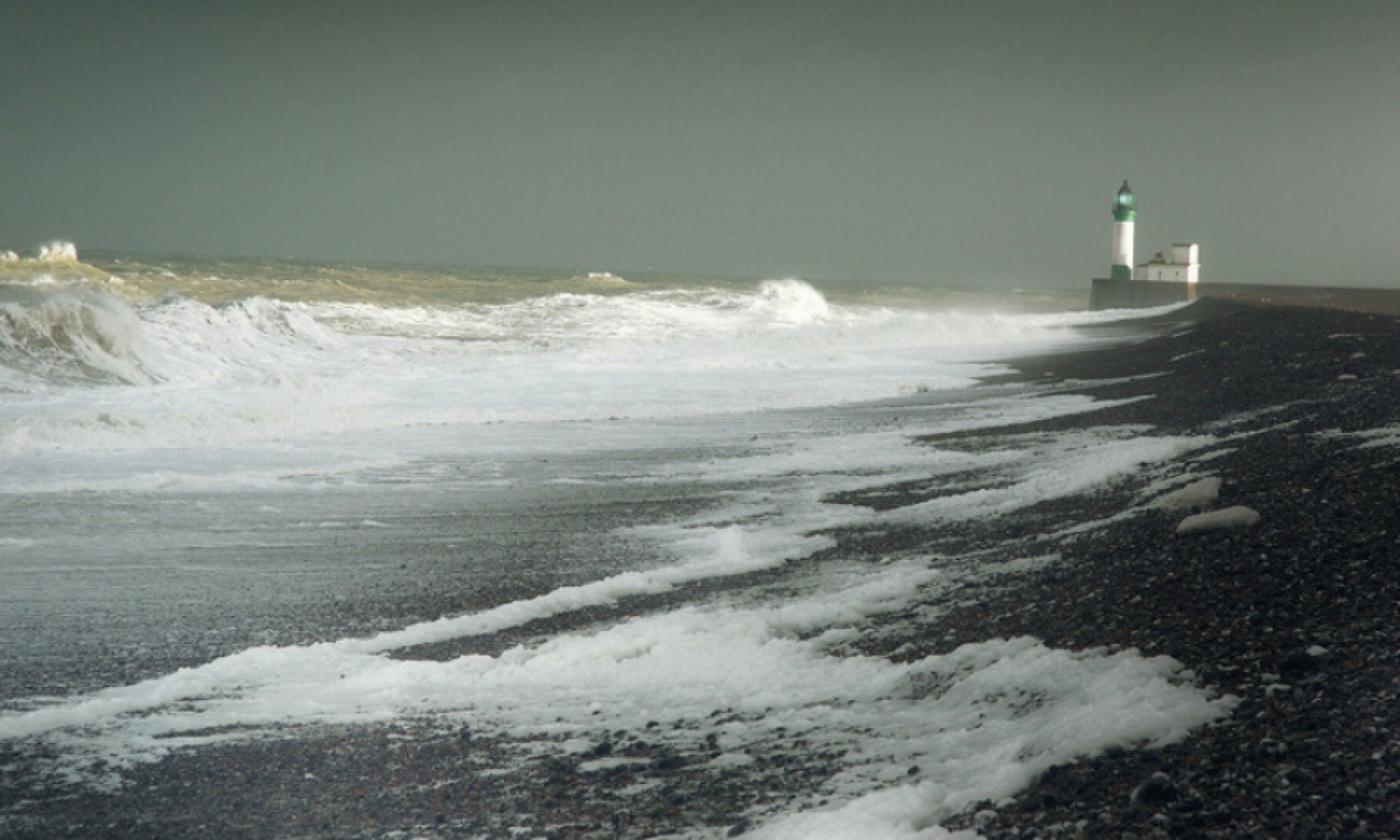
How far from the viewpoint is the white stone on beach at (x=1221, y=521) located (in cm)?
497

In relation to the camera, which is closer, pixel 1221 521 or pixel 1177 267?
pixel 1221 521

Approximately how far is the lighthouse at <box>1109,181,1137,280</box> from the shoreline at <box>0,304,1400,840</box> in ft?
134

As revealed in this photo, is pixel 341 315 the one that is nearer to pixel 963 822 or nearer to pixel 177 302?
pixel 177 302

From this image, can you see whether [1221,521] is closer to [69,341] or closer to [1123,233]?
[69,341]

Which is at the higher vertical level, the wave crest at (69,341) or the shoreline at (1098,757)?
the wave crest at (69,341)

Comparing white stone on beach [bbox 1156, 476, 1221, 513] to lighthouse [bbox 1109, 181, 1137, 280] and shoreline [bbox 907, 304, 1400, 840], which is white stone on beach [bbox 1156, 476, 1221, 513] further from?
lighthouse [bbox 1109, 181, 1137, 280]

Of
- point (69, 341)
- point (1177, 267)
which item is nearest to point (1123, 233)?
point (1177, 267)

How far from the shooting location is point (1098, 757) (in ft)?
9.89

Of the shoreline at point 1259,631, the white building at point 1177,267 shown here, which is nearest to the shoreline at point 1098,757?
the shoreline at point 1259,631

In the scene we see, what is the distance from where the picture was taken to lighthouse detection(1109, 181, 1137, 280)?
146ft

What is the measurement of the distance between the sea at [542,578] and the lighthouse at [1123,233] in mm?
32685

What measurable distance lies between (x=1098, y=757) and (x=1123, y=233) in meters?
45.2

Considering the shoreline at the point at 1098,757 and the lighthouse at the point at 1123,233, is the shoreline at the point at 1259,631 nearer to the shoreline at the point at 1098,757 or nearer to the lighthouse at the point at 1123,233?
the shoreline at the point at 1098,757

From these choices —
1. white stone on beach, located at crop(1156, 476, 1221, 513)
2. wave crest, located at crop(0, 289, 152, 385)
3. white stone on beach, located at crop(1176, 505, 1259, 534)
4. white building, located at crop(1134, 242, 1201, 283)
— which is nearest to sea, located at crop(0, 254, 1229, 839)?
wave crest, located at crop(0, 289, 152, 385)
